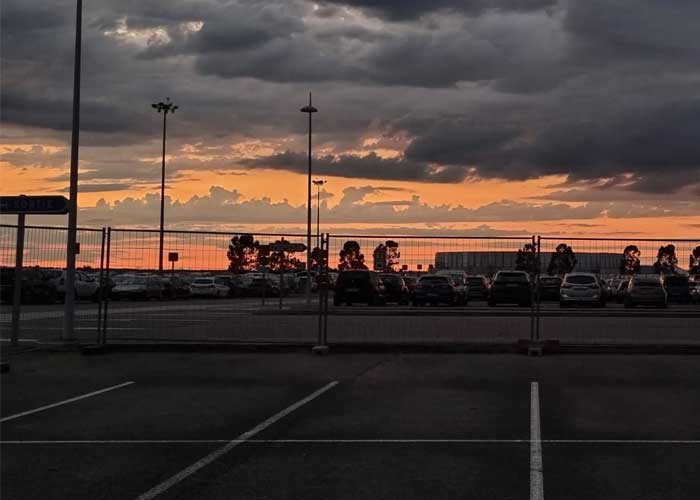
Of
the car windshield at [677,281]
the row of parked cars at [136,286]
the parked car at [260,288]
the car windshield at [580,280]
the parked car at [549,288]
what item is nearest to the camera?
the row of parked cars at [136,286]

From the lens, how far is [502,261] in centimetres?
2161

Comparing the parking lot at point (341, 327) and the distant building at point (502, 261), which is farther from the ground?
the distant building at point (502, 261)

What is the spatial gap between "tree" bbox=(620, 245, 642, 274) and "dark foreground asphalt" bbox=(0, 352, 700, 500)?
3.52 meters

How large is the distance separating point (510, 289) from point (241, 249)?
14.9 m

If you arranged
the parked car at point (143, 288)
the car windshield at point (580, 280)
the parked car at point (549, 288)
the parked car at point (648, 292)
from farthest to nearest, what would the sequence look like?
the parked car at point (549, 288) < the parked car at point (648, 292) < the car windshield at point (580, 280) < the parked car at point (143, 288)

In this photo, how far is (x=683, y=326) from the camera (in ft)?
79.5

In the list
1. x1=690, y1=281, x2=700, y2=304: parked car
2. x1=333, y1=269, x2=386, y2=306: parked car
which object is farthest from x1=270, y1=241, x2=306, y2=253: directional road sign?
x1=690, y1=281, x2=700, y2=304: parked car

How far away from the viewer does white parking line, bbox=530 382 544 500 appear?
6.61m

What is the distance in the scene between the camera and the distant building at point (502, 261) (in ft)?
62.3

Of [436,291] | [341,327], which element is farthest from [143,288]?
[436,291]

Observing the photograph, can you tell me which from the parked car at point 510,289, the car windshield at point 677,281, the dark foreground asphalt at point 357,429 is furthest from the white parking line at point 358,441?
the car windshield at point 677,281

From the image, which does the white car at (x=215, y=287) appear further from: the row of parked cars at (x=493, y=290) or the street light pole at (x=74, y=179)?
the street light pole at (x=74, y=179)

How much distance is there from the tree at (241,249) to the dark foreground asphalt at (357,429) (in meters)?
4.15

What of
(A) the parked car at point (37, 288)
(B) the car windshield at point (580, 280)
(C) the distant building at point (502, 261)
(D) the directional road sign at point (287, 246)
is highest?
(D) the directional road sign at point (287, 246)
